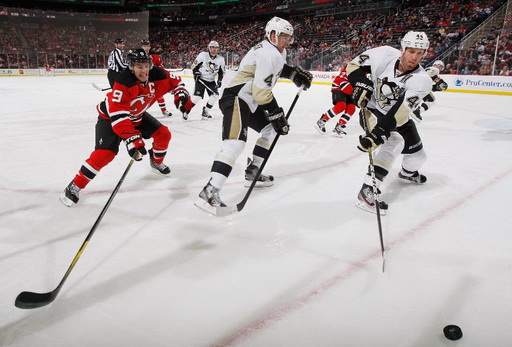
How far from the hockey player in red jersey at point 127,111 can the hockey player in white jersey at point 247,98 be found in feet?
1.60

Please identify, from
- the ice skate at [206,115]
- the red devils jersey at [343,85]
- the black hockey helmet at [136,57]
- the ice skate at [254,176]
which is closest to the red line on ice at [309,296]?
the ice skate at [254,176]

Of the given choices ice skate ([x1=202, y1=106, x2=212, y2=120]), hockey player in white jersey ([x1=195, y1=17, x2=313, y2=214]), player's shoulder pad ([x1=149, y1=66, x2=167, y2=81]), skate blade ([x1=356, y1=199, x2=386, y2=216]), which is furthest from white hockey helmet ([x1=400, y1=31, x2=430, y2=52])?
ice skate ([x1=202, y1=106, x2=212, y2=120])

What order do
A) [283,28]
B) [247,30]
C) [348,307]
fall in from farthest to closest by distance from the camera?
[247,30], [283,28], [348,307]

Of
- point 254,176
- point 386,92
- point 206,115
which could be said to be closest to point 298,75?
point 386,92

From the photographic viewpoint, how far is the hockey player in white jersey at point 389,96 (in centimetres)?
230

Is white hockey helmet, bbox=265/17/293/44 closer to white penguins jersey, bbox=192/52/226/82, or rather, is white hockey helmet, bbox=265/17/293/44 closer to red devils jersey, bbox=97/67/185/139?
red devils jersey, bbox=97/67/185/139

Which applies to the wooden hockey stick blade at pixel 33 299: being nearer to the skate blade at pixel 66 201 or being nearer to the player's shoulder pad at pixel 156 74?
the skate blade at pixel 66 201

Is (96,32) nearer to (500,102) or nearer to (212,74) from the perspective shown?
(212,74)

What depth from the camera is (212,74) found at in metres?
6.52

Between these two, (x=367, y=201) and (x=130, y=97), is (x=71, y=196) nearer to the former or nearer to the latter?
(x=130, y=97)

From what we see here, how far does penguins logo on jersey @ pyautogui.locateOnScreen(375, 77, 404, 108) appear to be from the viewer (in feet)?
8.31

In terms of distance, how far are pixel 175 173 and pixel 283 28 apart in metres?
1.60

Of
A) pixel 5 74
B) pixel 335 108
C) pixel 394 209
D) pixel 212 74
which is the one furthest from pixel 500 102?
pixel 5 74

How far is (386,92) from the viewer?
2627 millimetres
